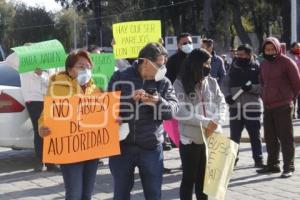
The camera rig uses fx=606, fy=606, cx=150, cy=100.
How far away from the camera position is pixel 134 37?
9.22 m

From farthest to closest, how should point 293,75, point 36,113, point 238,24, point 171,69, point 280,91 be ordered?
point 238,24 < point 36,113 < point 171,69 < point 280,91 < point 293,75

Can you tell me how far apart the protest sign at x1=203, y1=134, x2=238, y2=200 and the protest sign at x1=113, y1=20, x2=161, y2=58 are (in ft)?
13.2

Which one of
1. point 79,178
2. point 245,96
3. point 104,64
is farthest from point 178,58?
point 79,178

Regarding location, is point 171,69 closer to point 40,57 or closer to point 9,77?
point 40,57

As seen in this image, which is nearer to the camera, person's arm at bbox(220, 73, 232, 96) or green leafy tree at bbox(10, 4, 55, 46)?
person's arm at bbox(220, 73, 232, 96)

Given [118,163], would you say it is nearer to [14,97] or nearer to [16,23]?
[14,97]

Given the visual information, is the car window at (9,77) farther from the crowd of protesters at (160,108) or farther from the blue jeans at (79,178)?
the blue jeans at (79,178)

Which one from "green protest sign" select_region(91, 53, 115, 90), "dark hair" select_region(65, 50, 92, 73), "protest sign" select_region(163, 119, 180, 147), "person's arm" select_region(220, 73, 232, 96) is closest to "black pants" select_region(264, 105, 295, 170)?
"person's arm" select_region(220, 73, 232, 96)

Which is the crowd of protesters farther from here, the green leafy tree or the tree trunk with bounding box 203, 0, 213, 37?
the green leafy tree

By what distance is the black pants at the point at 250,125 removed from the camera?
8.14 metres

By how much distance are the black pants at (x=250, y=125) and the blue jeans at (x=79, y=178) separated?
3.65 metres

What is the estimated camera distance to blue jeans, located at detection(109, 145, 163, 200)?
4.76 m

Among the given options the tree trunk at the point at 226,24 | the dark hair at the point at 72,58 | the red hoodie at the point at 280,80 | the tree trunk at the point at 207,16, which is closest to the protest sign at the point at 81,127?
the dark hair at the point at 72,58

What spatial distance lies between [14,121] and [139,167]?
395 cm
